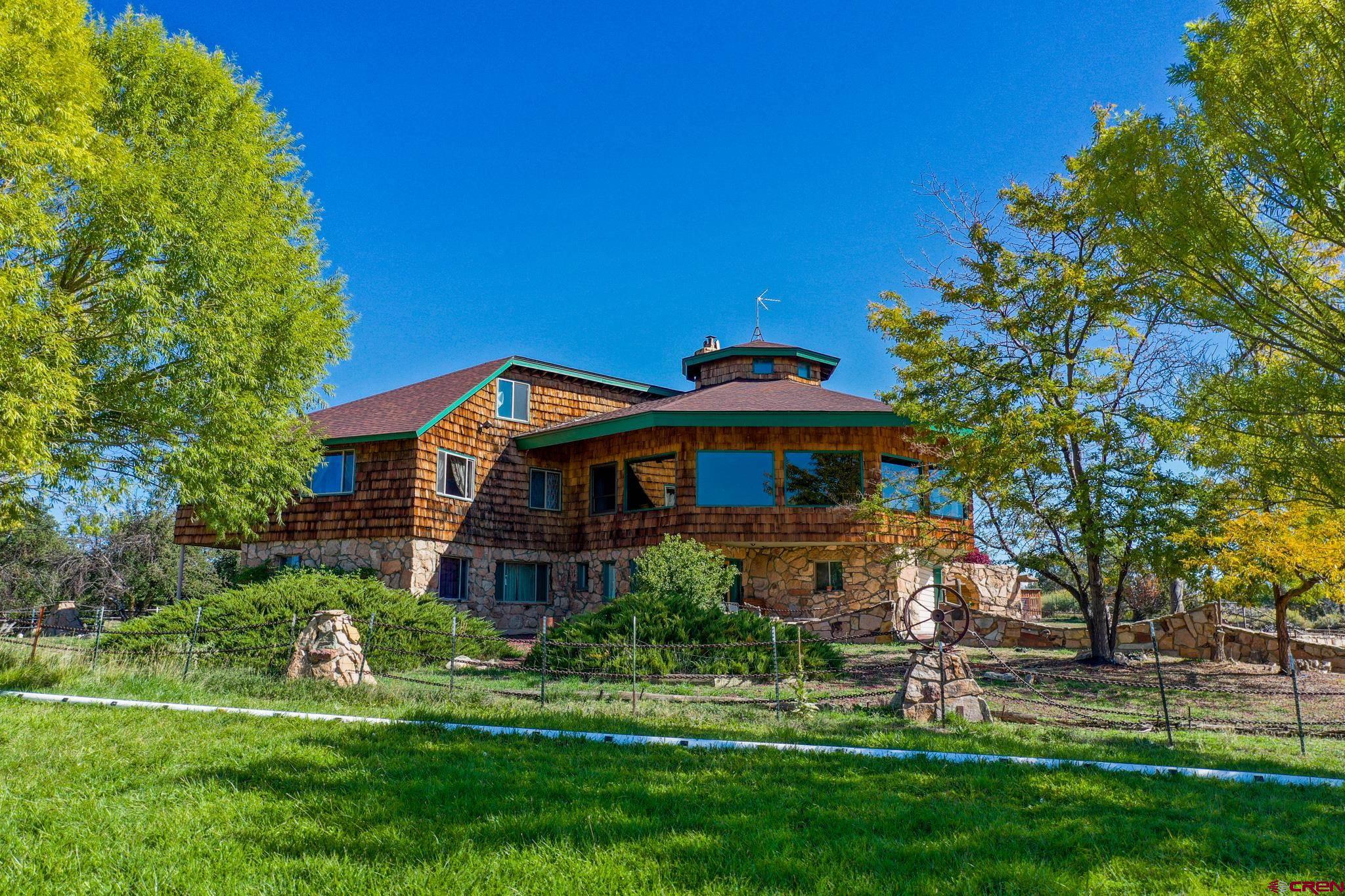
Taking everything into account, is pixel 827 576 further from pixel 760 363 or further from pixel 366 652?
pixel 366 652

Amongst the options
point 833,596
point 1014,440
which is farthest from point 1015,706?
point 833,596

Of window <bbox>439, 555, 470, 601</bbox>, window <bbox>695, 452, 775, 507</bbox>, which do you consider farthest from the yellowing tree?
Answer: window <bbox>439, 555, 470, 601</bbox>

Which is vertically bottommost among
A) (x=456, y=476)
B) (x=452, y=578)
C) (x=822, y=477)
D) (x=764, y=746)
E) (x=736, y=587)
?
(x=764, y=746)

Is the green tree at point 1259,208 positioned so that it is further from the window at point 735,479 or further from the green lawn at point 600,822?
the window at point 735,479

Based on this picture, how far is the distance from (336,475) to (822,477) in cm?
1251

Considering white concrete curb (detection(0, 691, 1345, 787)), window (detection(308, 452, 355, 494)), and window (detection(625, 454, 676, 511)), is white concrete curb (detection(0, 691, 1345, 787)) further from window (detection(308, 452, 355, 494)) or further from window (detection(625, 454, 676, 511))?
window (detection(625, 454, 676, 511))

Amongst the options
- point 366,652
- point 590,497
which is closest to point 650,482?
point 590,497

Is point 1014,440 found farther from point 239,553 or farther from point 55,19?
point 239,553

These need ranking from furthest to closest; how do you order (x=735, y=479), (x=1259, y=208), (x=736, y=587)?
(x=735, y=479), (x=736, y=587), (x=1259, y=208)

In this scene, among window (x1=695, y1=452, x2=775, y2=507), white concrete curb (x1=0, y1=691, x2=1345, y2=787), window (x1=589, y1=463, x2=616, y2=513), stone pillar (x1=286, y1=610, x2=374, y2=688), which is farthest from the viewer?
window (x1=589, y1=463, x2=616, y2=513)

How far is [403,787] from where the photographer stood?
19.2 feet

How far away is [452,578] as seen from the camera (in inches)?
933

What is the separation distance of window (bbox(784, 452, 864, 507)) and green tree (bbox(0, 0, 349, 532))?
11131 mm

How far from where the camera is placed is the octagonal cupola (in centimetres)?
2956
